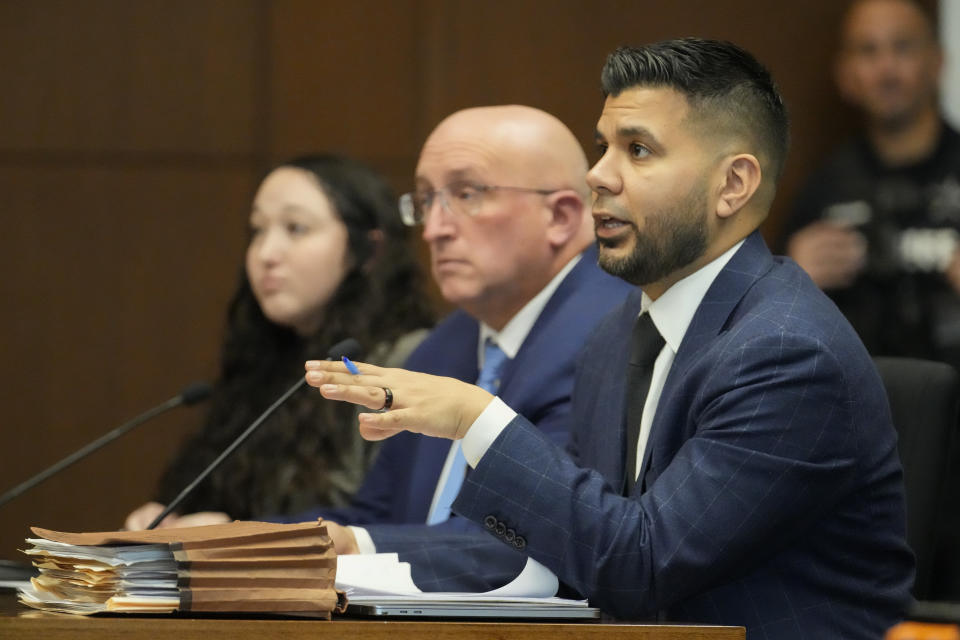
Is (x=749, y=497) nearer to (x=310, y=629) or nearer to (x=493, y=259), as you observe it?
(x=310, y=629)

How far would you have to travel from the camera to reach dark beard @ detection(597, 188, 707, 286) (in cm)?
211

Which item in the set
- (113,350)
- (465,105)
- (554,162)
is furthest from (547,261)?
(113,350)

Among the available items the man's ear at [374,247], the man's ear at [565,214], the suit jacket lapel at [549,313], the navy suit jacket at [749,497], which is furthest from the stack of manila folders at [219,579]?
the man's ear at [374,247]

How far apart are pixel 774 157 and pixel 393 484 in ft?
4.30

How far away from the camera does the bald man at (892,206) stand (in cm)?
408

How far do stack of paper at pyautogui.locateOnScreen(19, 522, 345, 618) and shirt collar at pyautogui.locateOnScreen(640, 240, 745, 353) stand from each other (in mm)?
713

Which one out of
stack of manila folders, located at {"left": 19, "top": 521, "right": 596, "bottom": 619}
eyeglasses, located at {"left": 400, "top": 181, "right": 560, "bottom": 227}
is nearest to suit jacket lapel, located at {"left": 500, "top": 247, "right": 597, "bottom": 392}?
eyeglasses, located at {"left": 400, "top": 181, "right": 560, "bottom": 227}

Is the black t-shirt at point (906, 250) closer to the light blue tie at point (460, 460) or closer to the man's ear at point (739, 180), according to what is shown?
the light blue tie at point (460, 460)

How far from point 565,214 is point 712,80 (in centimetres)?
90

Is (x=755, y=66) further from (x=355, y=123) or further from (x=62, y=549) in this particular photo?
(x=355, y=123)

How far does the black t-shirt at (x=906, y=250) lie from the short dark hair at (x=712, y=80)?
77.7 inches

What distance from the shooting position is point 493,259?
2941 mm

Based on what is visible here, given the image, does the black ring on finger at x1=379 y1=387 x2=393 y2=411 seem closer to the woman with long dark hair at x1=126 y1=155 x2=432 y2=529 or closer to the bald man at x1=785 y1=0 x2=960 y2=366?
the woman with long dark hair at x1=126 y1=155 x2=432 y2=529

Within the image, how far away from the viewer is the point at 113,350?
497 cm
